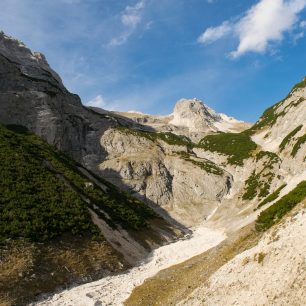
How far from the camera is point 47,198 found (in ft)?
165

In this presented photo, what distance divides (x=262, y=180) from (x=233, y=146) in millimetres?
27184

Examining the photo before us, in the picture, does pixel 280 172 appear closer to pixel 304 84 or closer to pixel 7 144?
pixel 304 84

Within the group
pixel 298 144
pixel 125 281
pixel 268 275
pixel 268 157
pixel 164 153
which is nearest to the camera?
pixel 268 275

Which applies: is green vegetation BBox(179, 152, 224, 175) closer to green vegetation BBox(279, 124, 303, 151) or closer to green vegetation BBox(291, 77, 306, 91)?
green vegetation BBox(279, 124, 303, 151)

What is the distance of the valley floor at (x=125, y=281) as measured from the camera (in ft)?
106

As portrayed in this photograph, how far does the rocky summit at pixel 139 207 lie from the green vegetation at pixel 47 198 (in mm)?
225

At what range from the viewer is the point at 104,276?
39812 mm

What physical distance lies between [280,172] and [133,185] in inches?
1362

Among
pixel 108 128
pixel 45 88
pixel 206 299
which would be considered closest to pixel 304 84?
pixel 108 128

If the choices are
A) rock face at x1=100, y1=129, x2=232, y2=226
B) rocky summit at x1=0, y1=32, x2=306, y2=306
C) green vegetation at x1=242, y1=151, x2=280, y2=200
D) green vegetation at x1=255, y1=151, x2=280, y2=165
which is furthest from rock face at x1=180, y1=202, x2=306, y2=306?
green vegetation at x1=255, y1=151, x2=280, y2=165

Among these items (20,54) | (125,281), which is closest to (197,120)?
(20,54)

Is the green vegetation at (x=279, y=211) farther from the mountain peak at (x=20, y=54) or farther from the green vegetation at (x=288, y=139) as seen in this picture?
the mountain peak at (x=20, y=54)

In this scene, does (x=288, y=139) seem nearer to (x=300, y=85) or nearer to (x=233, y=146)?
(x=233, y=146)

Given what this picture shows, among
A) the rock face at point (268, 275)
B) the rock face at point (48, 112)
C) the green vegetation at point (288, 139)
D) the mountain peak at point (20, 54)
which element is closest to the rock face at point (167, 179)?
the rock face at point (48, 112)
